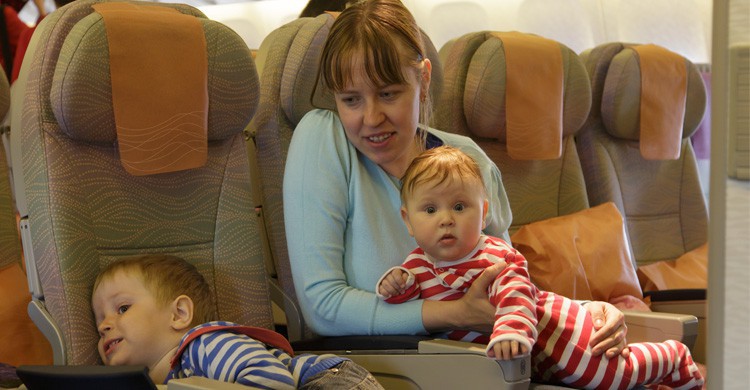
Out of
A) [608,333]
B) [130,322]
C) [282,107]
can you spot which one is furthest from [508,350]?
[282,107]

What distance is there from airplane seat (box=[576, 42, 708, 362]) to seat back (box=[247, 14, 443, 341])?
4.45ft

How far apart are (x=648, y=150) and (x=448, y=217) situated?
1.79 m

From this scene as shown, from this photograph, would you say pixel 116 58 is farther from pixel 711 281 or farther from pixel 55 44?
pixel 711 281

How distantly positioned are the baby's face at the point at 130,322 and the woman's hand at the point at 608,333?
0.84 meters

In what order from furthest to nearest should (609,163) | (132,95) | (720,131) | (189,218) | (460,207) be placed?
(609,163)
(189,218)
(132,95)
(460,207)
(720,131)

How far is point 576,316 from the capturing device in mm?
1793

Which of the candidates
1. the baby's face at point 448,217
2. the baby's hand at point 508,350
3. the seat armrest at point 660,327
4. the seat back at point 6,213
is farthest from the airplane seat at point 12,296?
the seat armrest at point 660,327

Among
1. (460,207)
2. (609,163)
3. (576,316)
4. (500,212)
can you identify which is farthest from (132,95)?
(609,163)

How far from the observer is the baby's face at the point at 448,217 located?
1.76 meters

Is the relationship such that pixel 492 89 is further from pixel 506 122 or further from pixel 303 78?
pixel 303 78

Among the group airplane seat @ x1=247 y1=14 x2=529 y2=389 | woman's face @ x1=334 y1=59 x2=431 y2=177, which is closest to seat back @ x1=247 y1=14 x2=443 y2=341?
airplane seat @ x1=247 y1=14 x2=529 y2=389

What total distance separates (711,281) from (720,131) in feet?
0.44

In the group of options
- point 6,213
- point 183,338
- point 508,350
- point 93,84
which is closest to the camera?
point 508,350

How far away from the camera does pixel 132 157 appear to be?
1924 mm
